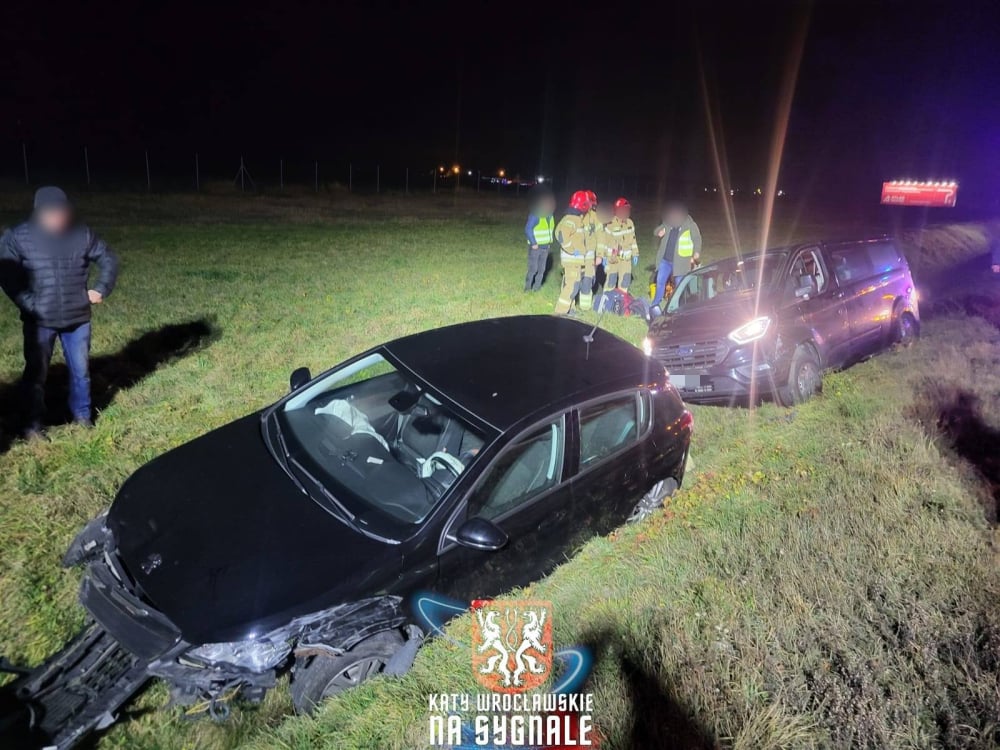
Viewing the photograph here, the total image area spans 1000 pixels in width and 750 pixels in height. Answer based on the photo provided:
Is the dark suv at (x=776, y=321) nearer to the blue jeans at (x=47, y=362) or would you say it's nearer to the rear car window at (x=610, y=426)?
the rear car window at (x=610, y=426)

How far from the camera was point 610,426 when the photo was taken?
3.73m

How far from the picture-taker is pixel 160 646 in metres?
2.43

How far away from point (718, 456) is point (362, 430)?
3.21m

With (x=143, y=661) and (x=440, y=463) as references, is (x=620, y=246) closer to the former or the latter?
(x=440, y=463)

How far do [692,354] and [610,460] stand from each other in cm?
303

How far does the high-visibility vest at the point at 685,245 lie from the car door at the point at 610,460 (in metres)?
5.81

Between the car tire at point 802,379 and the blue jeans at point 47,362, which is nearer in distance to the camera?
the blue jeans at point 47,362

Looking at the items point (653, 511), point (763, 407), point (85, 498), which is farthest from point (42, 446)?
point (763, 407)

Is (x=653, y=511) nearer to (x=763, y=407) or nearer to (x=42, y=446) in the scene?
(x=763, y=407)

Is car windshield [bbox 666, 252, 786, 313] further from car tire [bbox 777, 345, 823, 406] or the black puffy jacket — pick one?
the black puffy jacket

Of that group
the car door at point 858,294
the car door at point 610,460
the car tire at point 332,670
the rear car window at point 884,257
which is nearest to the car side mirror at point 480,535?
the car tire at point 332,670

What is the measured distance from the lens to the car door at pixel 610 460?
352cm

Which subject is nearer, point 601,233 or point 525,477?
point 525,477

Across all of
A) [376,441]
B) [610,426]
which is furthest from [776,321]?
[376,441]
